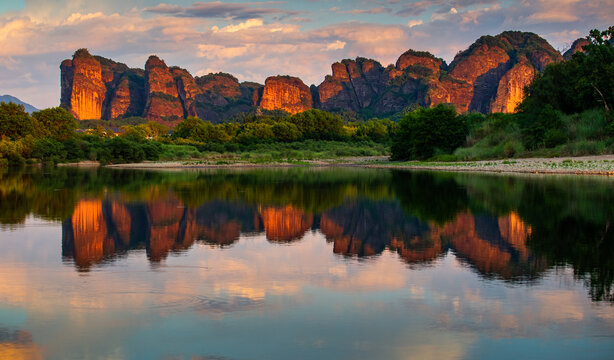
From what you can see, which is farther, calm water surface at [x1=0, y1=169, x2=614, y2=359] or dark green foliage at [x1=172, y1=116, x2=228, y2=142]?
dark green foliage at [x1=172, y1=116, x2=228, y2=142]

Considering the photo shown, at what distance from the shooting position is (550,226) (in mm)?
11797

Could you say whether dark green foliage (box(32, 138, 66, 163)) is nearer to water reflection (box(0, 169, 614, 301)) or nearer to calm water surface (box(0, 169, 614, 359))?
water reflection (box(0, 169, 614, 301))

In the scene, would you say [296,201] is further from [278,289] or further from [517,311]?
[517,311]

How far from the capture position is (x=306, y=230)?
40.0 feet

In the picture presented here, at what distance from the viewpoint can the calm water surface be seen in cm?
503

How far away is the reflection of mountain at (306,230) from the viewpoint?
9.02m

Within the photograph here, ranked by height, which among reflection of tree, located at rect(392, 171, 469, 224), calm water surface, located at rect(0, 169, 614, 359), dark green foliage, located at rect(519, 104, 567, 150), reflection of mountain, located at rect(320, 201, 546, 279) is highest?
dark green foliage, located at rect(519, 104, 567, 150)

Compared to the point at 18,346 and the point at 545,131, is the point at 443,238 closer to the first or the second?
the point at 18,346

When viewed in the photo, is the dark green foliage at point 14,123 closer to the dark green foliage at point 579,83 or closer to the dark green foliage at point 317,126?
the dark green foliage at point 317,126

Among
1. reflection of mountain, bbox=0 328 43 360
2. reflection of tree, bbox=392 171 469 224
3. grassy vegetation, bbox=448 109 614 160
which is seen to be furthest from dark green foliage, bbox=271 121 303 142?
reflection of mountain, bbox=0 328 43 360

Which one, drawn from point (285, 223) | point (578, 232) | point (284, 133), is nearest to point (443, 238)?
point (578, 232)

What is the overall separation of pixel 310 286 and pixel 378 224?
598cm

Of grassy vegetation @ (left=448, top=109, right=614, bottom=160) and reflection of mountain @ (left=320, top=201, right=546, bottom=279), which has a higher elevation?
grassy vegetation @ (left=448, top=109, right=614, bottom=160)

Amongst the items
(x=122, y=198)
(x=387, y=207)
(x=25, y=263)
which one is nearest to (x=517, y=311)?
(x=25, y=263)
